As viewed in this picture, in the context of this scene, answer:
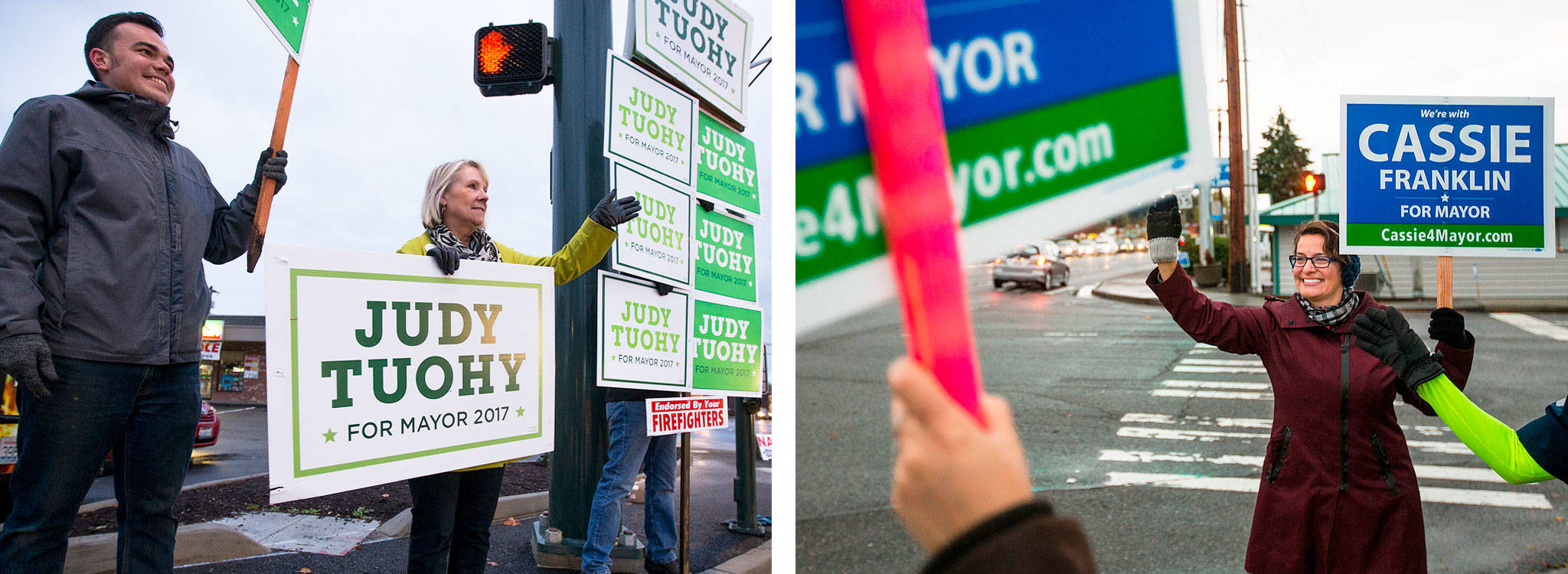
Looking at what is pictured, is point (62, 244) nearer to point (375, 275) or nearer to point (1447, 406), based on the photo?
point (375, 275)

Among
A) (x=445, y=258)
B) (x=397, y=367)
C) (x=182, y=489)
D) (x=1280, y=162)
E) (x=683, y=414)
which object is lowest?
(x=182, y=489)

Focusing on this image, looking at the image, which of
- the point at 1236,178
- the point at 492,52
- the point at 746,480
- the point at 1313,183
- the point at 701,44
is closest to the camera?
the point at 492,52

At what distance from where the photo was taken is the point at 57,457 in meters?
1.71

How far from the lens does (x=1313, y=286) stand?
7.85 feet

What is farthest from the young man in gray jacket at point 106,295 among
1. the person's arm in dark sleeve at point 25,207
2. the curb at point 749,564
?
the curb at point 749,564

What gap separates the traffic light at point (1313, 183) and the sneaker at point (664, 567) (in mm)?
6006

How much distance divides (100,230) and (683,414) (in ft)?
5.95

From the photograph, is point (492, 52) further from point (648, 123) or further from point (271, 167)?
point (271, 167)

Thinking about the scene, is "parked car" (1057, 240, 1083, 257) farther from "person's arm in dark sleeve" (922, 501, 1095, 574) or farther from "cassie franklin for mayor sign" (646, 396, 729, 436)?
"person's arm in dark sleeve" (922, 501, 1095, 574)

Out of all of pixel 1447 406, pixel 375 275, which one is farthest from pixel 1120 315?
pixel 375 275

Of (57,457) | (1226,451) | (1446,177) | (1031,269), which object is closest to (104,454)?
(57,457)

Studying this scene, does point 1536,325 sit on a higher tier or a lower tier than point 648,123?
lower

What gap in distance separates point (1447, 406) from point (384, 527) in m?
3.32

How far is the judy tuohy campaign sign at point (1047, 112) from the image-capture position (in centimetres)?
115
